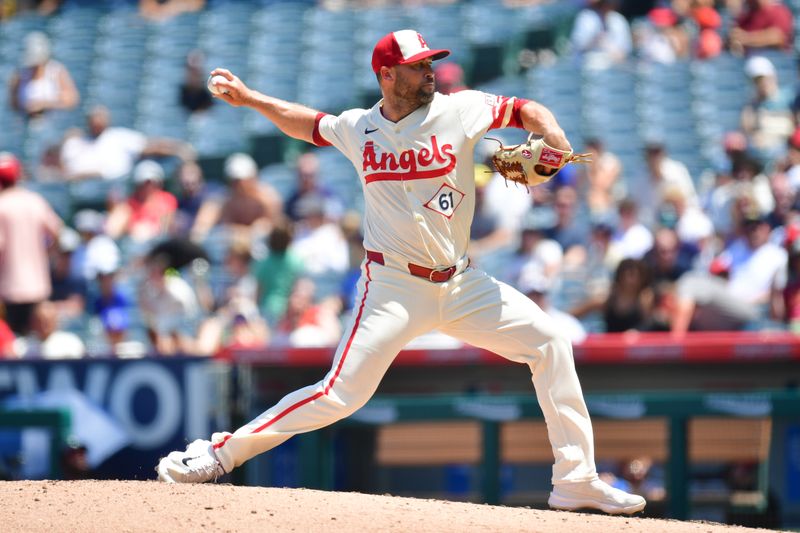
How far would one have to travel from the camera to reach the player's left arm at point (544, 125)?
193 inches

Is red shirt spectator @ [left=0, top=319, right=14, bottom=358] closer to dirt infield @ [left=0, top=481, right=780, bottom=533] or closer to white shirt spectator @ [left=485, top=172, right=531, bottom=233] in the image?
white shirt spectator @ [left=485, top=172, right=531, bottom=233]

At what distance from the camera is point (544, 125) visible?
4.96 m

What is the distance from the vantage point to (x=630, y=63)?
11.7 meters

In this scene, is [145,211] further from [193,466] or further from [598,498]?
[598,498]

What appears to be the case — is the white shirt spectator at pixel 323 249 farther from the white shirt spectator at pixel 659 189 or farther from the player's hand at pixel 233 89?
the player's hand at pixel 233 89

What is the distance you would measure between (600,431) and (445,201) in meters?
2.83

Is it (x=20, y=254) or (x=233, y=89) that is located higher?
(x=233, y=89)

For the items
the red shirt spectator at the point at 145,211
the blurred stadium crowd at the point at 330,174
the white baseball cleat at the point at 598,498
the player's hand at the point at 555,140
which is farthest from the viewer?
the red shirt spectator at the point at 145,211

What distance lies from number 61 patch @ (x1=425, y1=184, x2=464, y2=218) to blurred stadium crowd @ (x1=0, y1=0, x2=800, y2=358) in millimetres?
3052

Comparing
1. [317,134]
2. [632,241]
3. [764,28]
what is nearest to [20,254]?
[632,241]

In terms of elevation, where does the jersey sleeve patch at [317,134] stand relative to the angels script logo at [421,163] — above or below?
above

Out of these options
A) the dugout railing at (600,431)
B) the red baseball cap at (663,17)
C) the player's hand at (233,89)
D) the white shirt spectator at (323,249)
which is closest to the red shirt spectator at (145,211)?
the white shirt spectator at (323,249)

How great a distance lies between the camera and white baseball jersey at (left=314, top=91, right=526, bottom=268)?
4.97 metres

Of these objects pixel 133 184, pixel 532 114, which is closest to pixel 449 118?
pixel 532 114
